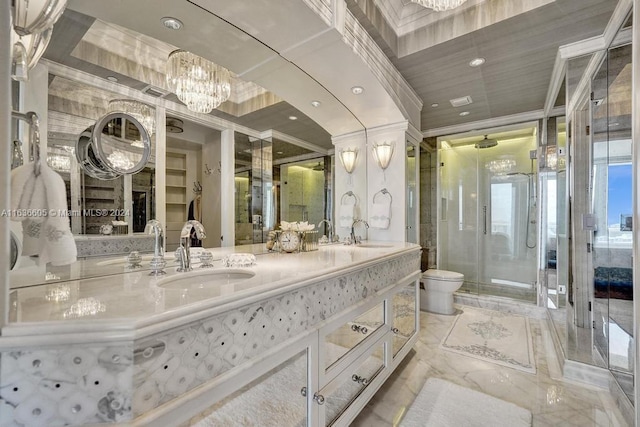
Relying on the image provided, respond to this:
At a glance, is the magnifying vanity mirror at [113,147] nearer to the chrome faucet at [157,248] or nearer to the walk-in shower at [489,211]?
the chrome faucet at [157,248]

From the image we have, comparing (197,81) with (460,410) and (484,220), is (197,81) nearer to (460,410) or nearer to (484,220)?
(460,410)

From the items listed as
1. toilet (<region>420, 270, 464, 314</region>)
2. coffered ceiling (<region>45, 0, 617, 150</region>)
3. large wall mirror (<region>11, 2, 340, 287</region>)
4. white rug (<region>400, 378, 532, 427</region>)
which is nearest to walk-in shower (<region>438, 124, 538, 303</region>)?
toilet (<region>420, 270, 464, 314</region>)

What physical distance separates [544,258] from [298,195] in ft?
10.4

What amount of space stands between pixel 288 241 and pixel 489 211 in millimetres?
4040

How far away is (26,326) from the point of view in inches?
25.2

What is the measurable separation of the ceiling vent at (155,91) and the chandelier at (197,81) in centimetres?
5

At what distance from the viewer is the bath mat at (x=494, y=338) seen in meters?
2.41

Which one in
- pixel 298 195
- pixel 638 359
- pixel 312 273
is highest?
pixel 298 195

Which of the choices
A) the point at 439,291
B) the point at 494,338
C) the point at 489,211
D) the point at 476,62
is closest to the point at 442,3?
the point at 476,62

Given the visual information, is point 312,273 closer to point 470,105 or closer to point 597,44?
point 597,44

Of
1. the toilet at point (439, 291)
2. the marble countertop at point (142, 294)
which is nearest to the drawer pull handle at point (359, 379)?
the marble countertop at point (142, 294)

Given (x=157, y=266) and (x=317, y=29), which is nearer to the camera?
(x=157, y=266)

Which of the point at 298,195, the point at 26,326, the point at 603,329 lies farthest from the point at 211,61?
the point at 603,329

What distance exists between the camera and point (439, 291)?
139 inches
